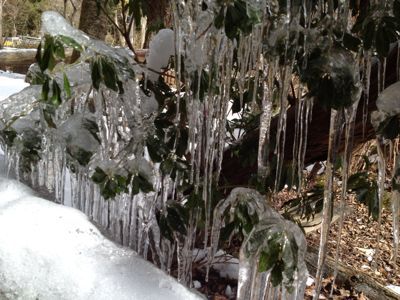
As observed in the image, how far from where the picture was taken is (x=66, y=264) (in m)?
1.12

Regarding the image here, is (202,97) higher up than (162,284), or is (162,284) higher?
(202,97)

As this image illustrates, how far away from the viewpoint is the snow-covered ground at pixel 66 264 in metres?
1.08

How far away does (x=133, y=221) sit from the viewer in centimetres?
164

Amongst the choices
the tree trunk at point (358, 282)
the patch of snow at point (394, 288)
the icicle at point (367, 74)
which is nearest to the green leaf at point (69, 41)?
the icicle at point (367, 74)

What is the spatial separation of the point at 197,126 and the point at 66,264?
1.95ft

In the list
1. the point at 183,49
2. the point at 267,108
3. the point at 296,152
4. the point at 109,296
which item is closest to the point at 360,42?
the point at 267,108

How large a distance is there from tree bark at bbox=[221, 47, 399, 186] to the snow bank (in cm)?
64

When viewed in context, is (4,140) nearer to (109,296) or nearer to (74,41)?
(74,41)

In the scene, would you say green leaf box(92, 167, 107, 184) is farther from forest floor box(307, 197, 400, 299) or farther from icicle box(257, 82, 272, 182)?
forest floor box(307, 197, 400, 299)

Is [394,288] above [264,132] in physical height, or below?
below

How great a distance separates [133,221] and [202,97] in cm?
61

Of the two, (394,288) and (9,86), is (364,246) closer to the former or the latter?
(394,288)

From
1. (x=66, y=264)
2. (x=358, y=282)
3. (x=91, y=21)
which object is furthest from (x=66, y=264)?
(x=91, y=21)

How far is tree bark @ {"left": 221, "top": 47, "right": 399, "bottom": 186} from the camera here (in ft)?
4.85
